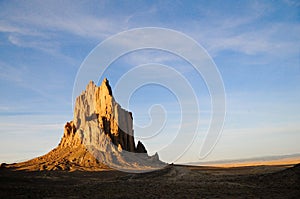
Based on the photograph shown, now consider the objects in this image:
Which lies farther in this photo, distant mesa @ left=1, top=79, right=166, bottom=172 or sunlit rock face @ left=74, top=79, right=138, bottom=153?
sunlit rock face @ left=74, top=79, right=138, bottom=153

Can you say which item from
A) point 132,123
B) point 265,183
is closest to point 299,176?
point 265,183

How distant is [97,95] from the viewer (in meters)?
130

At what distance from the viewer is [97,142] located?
4326 inches

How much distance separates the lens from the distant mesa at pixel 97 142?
317 ft

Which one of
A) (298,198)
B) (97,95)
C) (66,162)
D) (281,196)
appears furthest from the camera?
(97,95)

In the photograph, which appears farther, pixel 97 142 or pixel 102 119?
pixel 102 119

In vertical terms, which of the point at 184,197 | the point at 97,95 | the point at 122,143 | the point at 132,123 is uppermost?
the point at 97,95

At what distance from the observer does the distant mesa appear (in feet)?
317

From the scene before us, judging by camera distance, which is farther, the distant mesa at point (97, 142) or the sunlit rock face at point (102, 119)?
the sunlit rock face at point (102, 119)

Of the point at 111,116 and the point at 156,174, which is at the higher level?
the point at 111,116

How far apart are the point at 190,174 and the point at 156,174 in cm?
711

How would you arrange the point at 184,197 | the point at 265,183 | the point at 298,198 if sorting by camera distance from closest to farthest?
1. the point at 298,198
2. the point at 184,197
3. the point at 265,183

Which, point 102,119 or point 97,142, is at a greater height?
point 102,119

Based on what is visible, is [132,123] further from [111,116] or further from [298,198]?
[298,198]
